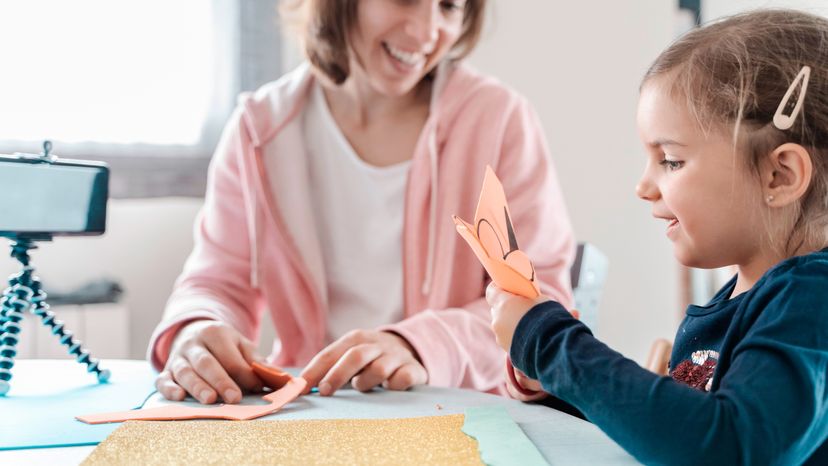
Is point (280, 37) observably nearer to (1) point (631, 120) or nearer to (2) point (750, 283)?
(1) point (631, 120)

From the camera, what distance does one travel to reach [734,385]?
1.83 ft

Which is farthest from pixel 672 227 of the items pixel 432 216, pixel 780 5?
pixel 432 216

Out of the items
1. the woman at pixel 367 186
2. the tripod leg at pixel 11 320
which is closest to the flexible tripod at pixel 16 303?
the tripod leg at pixel 11 320

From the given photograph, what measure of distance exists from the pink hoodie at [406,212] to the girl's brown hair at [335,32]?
7cm

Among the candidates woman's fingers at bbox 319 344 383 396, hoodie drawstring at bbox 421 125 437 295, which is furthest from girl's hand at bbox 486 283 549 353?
hoodie drawstring at bbox 421 125 437 295

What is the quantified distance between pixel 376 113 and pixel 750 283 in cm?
81

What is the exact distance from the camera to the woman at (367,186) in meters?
1.24

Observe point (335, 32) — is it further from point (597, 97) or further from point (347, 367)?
point (597, 97)

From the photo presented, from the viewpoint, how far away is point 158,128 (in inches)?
85.9

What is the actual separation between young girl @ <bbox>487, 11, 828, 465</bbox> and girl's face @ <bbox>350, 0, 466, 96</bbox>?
1.77ft

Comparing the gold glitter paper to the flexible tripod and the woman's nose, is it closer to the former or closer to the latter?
the flexible tripod

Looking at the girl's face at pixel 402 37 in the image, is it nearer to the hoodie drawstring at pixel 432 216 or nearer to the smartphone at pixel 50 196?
the hoodie drawstring at pixel 432 216

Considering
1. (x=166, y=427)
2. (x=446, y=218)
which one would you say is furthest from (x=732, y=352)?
(x=446, y=218)

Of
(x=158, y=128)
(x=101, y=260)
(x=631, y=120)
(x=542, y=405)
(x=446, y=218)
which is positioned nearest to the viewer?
(x=542, y=405)
